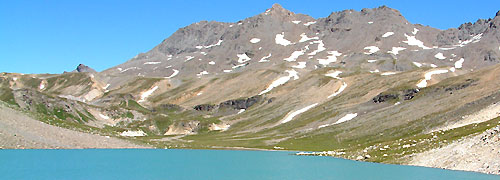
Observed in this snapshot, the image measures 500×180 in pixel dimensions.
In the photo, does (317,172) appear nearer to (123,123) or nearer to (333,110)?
(333,110)

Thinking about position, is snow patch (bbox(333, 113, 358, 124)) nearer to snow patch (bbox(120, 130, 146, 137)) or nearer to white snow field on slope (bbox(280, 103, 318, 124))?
white snow field on slope (bbox(280, 103, 318, 124))

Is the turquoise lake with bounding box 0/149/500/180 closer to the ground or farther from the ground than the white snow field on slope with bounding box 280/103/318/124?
closer to the ground

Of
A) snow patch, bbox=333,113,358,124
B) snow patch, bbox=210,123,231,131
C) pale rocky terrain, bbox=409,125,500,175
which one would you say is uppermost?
snow patch, bbox=210,123,231,131

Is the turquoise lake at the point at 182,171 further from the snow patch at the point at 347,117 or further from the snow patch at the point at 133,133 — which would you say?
the snow patch at the point at 133,133

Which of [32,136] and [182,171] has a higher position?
[32,136]

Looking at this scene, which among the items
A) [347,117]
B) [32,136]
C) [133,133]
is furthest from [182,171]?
[133,133]

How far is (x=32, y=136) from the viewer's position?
84.5 metres

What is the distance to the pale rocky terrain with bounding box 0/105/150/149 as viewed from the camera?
81625 mm

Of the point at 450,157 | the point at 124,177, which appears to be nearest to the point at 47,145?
the point at 124,177

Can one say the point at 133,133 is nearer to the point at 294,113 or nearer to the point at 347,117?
the point at 294,113

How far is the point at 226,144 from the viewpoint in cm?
13675

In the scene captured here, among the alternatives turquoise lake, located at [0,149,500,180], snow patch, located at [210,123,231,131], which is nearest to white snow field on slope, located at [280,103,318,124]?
snow patch, located at [210,123,231,131]

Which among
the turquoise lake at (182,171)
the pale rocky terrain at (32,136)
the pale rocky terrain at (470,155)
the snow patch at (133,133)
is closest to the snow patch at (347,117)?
the snow patch at (133,133)

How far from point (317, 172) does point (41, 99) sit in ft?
436
